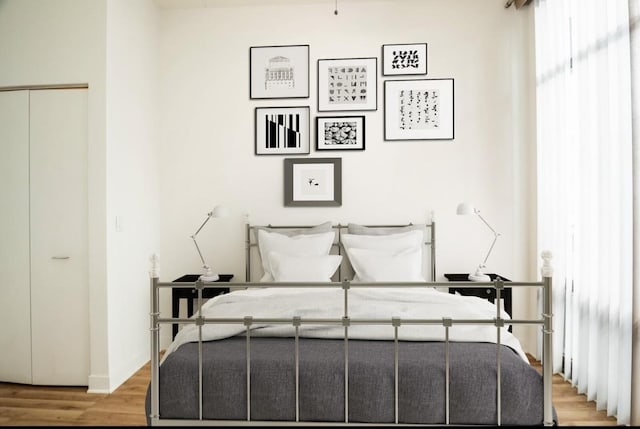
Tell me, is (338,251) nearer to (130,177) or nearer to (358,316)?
(358,316)

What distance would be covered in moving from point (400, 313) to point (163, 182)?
2665 mm

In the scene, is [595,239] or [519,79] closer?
[595,239]

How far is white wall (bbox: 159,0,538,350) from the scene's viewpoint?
3656 mm

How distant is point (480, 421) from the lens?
170cm

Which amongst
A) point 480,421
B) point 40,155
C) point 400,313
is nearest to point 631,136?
point 400,313

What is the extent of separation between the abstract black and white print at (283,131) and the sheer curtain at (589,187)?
6.68ft

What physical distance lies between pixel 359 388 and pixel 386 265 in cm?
147

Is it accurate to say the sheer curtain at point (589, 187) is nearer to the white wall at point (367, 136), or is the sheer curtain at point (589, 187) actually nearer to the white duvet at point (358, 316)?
the white wall at point (367, 136)

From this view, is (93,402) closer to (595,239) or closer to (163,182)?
(163,182)

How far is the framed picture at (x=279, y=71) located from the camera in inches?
148

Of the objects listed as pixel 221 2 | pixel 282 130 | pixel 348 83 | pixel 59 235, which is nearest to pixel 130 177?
pixel 59 235

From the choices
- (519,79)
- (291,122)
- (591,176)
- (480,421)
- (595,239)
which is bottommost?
(480,421)

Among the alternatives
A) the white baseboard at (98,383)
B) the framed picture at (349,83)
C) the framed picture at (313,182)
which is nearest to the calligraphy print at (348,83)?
the framed picture at (349,83)

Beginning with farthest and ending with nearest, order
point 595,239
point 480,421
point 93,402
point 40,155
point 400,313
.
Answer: point 40,155 → point 93,402 → point 595,239 → point 400,313 → point 480,421
